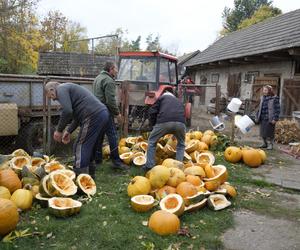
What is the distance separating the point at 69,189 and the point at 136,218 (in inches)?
43.5

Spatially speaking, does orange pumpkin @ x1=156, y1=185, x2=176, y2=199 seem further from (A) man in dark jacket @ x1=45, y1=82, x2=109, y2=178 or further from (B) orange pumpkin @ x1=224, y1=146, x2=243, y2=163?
(B) orange pumpkin @ x1=224, y1=146, x2=243, y2=163

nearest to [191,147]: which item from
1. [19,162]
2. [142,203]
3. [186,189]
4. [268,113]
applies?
[186,189]

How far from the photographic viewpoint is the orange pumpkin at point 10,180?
16.2 feet

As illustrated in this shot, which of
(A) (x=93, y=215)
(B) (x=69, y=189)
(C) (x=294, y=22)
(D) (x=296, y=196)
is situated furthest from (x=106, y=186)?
(C) (x=294, y=22)

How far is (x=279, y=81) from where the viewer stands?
1548 centimetres

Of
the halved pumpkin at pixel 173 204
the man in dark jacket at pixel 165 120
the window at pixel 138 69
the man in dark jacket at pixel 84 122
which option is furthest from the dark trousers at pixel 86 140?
the window at pixel 138 69

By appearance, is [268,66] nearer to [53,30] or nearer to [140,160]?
[140,160]

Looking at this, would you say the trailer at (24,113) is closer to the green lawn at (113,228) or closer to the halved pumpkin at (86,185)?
the halved pumpkin at (86,185)

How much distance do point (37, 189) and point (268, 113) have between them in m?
6.67

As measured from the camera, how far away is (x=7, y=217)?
3967 millimetres

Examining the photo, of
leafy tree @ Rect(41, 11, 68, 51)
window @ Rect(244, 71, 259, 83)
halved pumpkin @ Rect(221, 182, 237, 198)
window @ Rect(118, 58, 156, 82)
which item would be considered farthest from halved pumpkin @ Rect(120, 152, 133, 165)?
leafy tree @ Rect(41, 11, 68, 51)

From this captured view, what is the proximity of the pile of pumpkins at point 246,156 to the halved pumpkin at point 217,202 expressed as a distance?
9.16 feet

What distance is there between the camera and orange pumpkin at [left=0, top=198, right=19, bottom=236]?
3943 mm

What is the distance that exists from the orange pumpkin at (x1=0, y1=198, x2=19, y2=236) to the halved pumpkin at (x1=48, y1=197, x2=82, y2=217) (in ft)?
1.64
